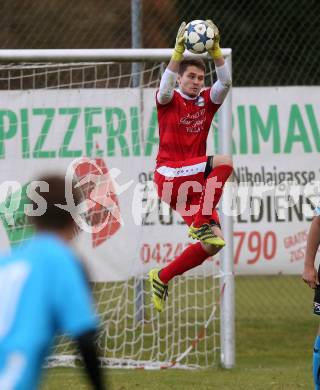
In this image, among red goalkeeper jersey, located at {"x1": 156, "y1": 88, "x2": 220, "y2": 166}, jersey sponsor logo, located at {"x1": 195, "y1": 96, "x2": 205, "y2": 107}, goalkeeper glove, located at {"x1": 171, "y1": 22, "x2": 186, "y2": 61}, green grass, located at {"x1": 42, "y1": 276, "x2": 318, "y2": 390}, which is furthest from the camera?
green grass, located at {"x1": 42, "y1": 276, "x2": 318, "y2": 390}

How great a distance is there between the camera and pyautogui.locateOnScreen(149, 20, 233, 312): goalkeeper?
7.12m

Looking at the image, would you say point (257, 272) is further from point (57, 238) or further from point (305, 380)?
point (57, 238)

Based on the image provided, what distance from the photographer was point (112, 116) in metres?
9.73

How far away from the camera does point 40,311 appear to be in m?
3.40

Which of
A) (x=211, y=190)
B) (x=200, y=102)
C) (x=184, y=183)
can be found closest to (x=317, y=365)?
(x=211, y=190)

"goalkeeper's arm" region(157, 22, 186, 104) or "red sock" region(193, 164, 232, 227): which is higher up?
"goalkeeper's arm" region(157, 22, 186, 104)

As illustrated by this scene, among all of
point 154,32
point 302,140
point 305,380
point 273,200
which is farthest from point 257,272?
point 154,32

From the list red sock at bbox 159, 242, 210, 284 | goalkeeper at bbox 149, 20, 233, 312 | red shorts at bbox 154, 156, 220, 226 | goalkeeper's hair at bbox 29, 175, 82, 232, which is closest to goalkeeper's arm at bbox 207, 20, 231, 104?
goalkeeper at bbox 149, 20, 233, 312

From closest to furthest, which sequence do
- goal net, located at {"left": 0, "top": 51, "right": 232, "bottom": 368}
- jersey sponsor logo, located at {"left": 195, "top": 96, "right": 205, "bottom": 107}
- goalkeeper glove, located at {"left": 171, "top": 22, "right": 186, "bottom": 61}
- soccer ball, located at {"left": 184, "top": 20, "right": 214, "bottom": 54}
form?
soccer ball, located at {"left": 184, "top": 20, "right": 214, "bottom": 54} < goalkeeper glove, located at {"left": 171, "top": 22, "right": 186, "bottom": 61} < jersey sponsor logo, located at {"left": 195, "top": 96, "right": 205, "bottom": 107} < goal net, located at {"left": 0, "top": 51, "right": 232, "bottom": 368}

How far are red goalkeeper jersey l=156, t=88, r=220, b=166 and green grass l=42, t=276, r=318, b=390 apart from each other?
1.94m

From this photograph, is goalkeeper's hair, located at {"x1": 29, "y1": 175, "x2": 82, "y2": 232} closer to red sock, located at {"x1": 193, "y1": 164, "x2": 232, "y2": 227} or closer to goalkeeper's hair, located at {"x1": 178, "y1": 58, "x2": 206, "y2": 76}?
red sock, located at {"x1": 193, "y1": 164, "x2": 232, "y2": 227}

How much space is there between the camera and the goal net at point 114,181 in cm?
944

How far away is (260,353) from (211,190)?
12.0 feet

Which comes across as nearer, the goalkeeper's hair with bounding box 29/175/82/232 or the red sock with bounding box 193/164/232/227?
the goalkeeper's hair with bounding box 29/175/82/232
